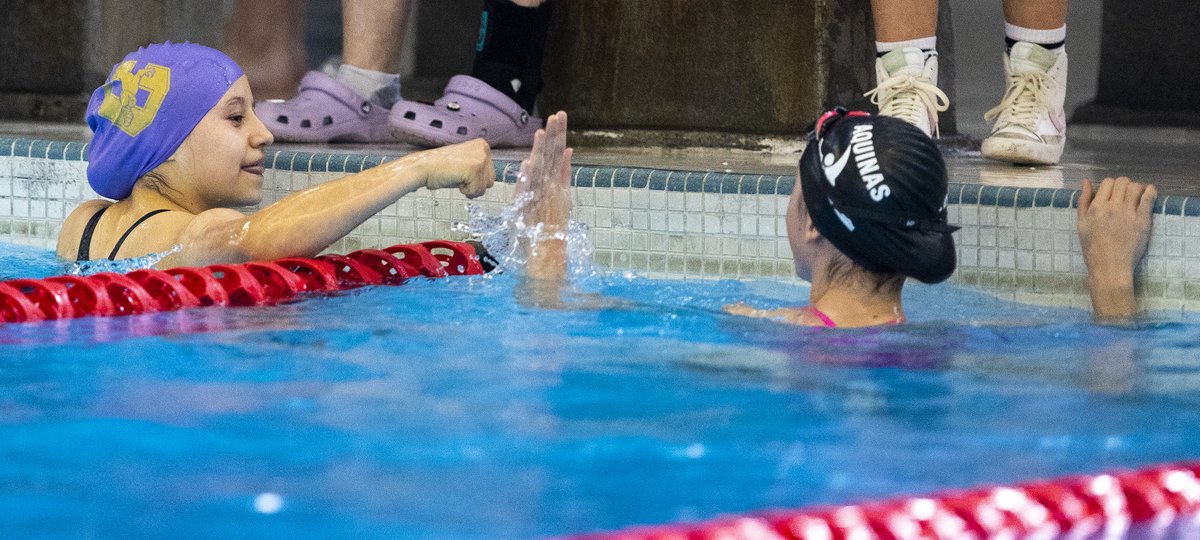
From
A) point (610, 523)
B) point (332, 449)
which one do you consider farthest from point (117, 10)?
point (610, 523)

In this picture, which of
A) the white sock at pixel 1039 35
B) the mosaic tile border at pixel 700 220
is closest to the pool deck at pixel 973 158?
the mosaic tile border at pixel 700 220

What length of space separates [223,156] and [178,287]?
0.47 meters

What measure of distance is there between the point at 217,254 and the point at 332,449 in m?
1.48

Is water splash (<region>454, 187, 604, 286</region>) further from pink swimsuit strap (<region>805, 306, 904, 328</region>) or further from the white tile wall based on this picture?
pink swimsuit strap (<region>805, 306, 904, 328</region>)

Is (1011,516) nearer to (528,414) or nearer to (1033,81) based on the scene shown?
(528,414)

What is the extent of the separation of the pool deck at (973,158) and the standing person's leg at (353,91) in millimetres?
100

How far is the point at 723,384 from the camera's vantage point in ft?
9.04

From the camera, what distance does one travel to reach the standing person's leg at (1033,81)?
4484 mm

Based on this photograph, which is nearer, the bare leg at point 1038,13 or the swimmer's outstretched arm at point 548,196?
the swimmer's outstretched arm at point 548,196

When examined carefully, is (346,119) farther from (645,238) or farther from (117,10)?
(117,10)

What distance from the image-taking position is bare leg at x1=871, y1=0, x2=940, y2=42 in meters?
4.33

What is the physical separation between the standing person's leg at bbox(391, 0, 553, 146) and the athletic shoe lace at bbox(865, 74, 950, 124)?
1.50m

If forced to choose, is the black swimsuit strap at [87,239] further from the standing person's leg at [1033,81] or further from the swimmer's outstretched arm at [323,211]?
the standing person's leg at [1033,81]

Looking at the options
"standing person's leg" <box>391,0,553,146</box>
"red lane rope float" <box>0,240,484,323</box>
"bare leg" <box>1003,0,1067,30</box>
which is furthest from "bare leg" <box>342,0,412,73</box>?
"bare leg" <box>1003,0,1067,30</box>
